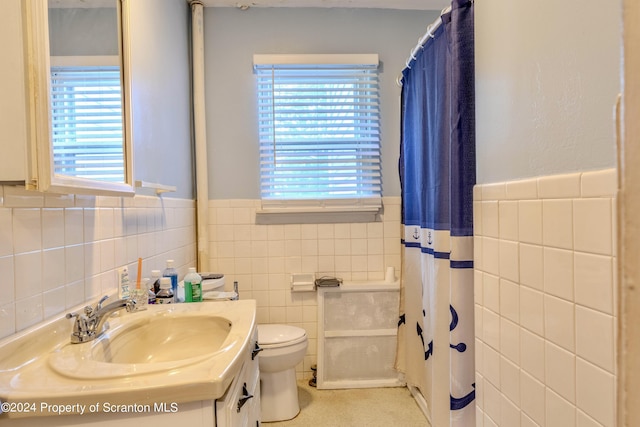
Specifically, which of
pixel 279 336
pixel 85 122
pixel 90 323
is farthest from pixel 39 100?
pixel 279 336

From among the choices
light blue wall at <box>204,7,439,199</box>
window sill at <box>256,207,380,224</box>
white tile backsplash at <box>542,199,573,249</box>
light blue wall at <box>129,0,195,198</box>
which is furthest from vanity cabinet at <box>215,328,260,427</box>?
light blue wall at <box>204,7,439,199</box>

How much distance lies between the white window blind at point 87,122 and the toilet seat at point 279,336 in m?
1.19

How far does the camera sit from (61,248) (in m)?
1.04

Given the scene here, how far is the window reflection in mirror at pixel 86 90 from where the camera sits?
945 millimetres

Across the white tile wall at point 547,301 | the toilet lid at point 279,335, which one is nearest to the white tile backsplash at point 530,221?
the white tile wall at point 547,301

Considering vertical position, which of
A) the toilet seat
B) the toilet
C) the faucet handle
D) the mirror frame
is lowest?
the toilet

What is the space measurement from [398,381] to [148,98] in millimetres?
2278

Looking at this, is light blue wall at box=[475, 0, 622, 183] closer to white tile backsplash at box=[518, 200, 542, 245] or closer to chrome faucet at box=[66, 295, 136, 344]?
white tile backsplash at box=[518, 200, 542, 245]

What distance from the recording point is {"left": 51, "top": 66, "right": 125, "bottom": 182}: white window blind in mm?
942

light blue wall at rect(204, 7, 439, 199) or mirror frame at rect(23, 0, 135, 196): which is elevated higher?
light blue wall at rect(204, 7, 439, 199)

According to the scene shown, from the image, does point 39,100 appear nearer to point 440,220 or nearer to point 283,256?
point 440,220

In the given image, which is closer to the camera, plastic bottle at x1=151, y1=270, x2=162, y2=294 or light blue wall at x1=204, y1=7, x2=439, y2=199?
plastic bottle at x1=151, y1=270, x2=162, y2=294

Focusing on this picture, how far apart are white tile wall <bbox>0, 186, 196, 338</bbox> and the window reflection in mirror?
114mm

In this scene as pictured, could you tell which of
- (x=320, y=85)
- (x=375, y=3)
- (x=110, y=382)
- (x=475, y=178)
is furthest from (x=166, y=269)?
(x=375, y=3)
